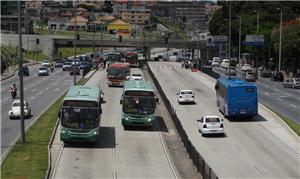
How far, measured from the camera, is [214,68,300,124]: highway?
2125 inches

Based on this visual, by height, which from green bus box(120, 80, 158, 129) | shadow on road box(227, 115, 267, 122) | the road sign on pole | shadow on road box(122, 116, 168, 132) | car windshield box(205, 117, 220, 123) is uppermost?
the road sign on pole

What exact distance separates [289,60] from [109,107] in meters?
63.6

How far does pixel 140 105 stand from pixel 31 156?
11.3 meters

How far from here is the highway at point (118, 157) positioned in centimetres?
2923

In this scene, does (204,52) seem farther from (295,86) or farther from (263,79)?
(295,86)

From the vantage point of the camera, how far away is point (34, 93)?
7131 centimetres

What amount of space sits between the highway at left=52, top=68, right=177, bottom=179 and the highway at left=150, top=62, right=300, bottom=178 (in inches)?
96.7

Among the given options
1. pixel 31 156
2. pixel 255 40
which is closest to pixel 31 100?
pixel 31 156

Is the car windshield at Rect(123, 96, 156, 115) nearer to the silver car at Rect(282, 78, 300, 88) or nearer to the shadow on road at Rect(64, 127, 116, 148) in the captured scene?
the shadow on road at Rect(64, 127, 116, 148)

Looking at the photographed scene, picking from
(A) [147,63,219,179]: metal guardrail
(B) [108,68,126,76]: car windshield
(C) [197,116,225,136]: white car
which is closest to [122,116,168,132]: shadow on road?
(A) [147,63,219,179]: metal guardrail

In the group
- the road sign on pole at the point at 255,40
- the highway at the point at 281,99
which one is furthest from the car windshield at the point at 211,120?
the road sign on pole at the point at 255,40

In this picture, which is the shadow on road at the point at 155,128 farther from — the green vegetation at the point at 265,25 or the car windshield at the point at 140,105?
the green vegetation at the point at 265,25

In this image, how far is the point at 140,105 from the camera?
41.6 m

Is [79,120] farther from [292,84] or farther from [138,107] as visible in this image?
[292,84]
